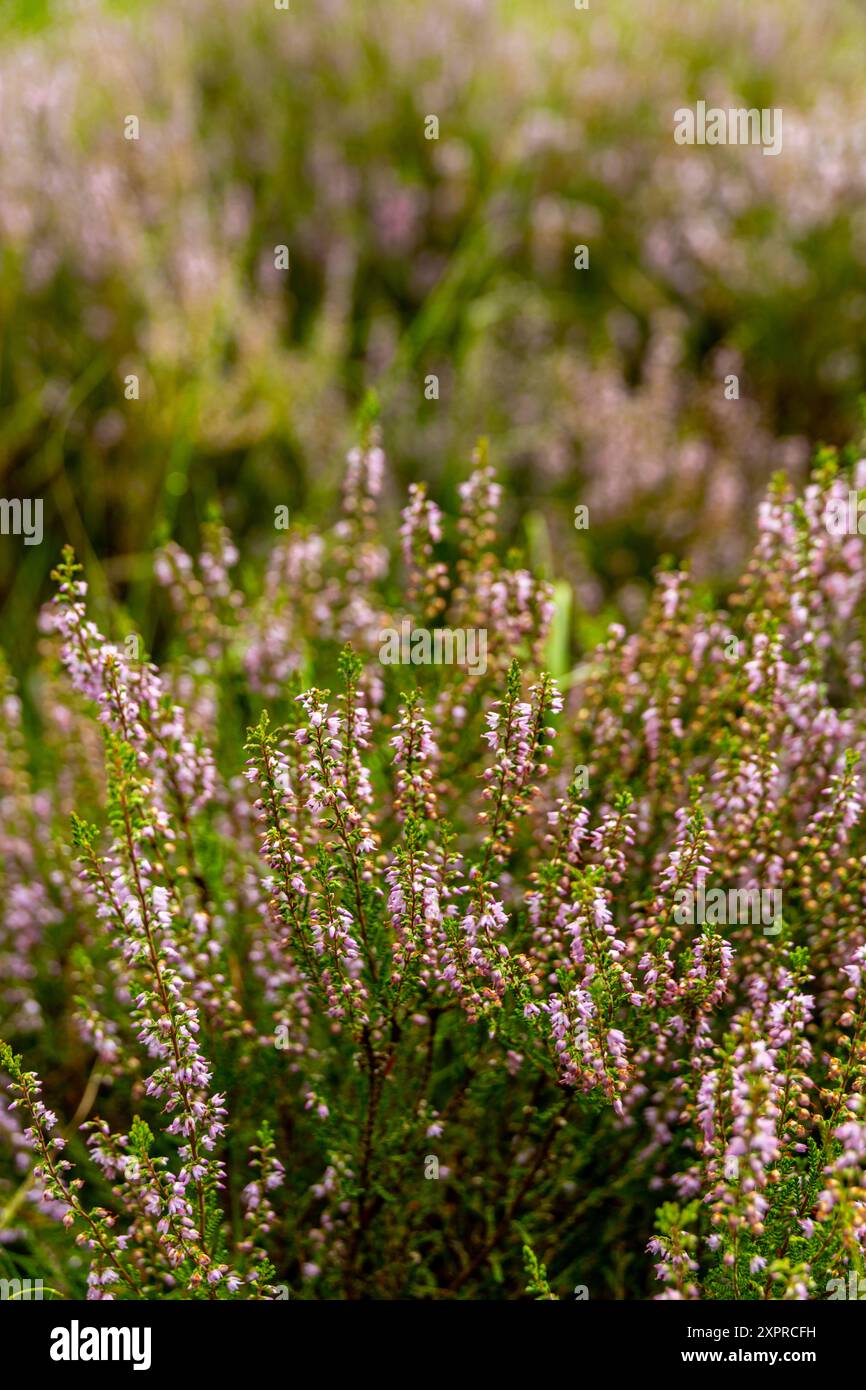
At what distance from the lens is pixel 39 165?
5.18 meters

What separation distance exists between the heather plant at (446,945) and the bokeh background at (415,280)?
0.97 m

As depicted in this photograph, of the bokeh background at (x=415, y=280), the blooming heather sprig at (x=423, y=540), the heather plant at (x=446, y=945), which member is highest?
the bokeh background at (x=415, y=280)

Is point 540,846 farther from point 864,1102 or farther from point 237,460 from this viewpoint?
point 237,460

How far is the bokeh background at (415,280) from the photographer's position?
4613 millimetres

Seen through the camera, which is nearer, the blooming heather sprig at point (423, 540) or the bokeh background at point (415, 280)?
the blooming heather sprig at point (423, 540)

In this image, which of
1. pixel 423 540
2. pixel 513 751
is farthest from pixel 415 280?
pixel 513 751

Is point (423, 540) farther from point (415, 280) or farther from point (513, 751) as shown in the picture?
point (415, 280)

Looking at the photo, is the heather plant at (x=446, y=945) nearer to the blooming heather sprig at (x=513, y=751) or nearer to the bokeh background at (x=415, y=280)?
the blooming heather sprig at (x=513, y=751)

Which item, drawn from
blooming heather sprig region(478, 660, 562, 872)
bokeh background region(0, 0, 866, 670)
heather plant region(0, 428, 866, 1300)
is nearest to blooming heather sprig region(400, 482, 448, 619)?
heather plant region(0, 428, 866, 1300)

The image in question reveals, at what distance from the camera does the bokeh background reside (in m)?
4.61

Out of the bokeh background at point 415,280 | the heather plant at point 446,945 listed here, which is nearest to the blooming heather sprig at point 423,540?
the heather plant at point 446,945

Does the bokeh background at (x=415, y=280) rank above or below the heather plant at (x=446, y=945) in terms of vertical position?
above
